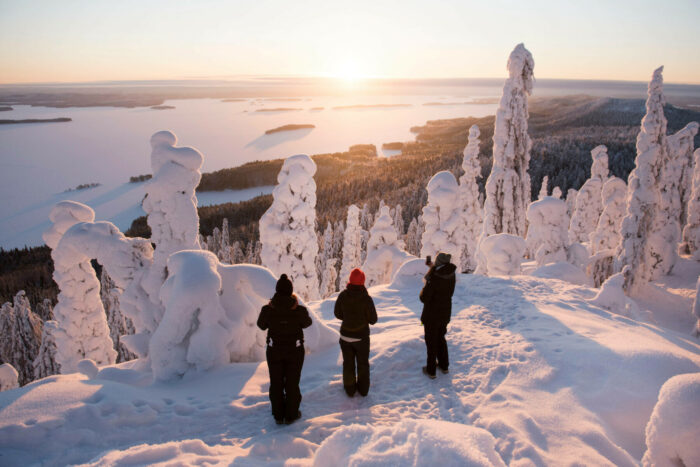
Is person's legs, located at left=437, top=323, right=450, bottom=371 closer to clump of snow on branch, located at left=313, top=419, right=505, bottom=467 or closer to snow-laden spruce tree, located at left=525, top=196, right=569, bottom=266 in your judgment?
clump of snow on branch, located at left=313, top=419, right=505, bottom=467

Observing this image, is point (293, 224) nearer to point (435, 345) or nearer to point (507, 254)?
point (507, 254)

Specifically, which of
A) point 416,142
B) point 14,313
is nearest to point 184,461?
point 14,313

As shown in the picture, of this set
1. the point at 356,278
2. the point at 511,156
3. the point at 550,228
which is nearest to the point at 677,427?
the point at 356,278

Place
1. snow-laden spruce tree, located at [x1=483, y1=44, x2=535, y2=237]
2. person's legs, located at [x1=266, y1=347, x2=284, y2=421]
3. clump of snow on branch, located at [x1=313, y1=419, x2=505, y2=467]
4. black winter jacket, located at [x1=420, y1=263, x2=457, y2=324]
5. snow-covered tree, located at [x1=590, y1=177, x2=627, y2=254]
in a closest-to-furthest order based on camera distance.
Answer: clump of snow on branch, located at [x1=313, y1=419, x2=505, y2=467] < person's legs, located at [x1=266, y1=347, x2=284, y2=421] < black winter jacket, located at [x1=420, y1=263, x2=457, y2=324] < snow-laden spruce tree, located at [x1=483, y1=44, x2=535, y2=237] < snow-covered tree, located at [x1=590, y1=177, x2=627, y2=254]

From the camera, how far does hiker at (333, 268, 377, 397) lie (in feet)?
17.1

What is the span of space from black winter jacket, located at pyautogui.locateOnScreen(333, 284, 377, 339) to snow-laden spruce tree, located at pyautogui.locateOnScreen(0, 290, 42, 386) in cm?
3577

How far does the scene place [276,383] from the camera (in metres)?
4.80

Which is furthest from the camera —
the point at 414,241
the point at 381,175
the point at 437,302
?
the point at 381,175

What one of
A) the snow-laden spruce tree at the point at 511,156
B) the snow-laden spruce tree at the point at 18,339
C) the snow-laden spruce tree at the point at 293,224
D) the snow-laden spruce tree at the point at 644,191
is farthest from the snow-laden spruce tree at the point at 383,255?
the snow-laden spruce tree at the point at 18,339

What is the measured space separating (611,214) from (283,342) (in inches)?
1123

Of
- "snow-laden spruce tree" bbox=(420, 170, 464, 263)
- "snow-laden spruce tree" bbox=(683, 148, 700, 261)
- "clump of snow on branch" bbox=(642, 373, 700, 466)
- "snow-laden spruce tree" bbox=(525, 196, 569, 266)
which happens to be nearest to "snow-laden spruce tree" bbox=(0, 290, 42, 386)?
"snow-laden spruce tree" bbox=(420, 170, 464, 263)

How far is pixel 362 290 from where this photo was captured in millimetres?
5281

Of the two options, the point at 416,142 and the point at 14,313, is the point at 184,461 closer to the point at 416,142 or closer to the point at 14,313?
the point at 14,313

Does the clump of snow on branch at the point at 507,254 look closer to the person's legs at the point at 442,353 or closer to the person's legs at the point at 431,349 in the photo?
the person's legs at the point at 442,353
